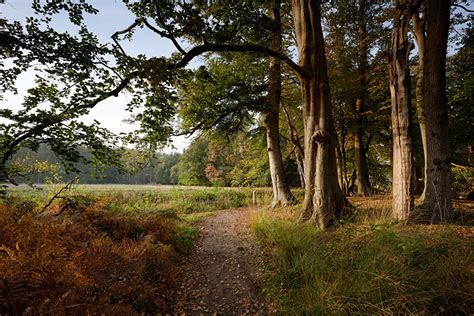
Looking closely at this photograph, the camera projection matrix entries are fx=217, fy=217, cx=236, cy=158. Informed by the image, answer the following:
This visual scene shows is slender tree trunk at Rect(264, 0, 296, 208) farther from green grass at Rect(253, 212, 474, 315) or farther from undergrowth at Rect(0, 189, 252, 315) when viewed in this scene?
undergrowth at Rect(0, 189, 252, 315)

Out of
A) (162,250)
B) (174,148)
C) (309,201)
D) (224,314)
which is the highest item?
(174,148)

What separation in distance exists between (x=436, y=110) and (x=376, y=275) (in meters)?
5.50

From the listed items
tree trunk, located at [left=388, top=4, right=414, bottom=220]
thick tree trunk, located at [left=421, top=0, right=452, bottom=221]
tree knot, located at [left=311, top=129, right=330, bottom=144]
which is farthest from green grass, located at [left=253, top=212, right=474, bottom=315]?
tree knot, located at [left=311, top=129, right=330, bottom=144]

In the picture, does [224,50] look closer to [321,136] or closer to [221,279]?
[321,136]

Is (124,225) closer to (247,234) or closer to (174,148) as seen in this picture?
(174,148)

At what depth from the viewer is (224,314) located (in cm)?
292

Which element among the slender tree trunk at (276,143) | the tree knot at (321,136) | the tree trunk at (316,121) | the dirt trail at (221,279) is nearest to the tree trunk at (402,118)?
the tree trunk at (316,121)

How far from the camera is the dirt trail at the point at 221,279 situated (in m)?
3.05

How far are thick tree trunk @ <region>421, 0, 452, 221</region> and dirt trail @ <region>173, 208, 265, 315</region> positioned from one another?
4715 millimetres

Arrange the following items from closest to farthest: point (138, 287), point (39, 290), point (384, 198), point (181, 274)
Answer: point (39, 290) < point (138, 287) < point (181, 274) < point (384, 198)

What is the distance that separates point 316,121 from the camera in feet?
20.6

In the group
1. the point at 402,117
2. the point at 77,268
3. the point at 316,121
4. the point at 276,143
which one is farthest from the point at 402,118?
the point at 77,268

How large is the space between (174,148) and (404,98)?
20.2 ft

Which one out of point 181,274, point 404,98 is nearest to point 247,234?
point 181,274
